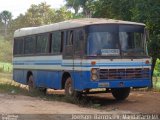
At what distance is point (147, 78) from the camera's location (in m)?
16.1

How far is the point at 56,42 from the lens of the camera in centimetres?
1795

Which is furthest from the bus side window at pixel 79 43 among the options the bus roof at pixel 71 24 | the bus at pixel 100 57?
the bus roof at pixel 71 24

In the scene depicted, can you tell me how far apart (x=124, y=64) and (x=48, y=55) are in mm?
4167

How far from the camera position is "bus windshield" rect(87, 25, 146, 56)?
1537cm

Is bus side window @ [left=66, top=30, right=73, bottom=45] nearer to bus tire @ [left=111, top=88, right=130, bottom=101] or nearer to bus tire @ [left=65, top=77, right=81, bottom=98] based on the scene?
bus tire @ [left=65, top=77, right=81, bottom=98]

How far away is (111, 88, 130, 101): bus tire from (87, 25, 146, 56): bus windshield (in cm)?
192

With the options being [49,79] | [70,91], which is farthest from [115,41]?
[49,79]

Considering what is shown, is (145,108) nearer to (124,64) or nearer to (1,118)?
(124,64)

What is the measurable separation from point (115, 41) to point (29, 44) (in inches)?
266

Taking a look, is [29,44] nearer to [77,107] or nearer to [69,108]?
Answer: [77,107]

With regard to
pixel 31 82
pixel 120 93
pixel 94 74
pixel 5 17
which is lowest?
pixel 120 93

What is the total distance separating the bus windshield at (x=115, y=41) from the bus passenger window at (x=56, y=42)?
238 centimetres

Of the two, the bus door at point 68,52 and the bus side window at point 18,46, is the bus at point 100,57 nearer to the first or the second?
the bus door at point 68,52

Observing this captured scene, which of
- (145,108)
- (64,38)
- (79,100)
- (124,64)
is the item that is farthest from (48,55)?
(145,108)
